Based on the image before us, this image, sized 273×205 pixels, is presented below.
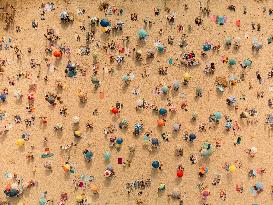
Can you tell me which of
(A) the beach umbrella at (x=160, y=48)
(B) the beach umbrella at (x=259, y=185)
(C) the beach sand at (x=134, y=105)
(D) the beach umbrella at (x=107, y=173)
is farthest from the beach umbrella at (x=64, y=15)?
(B) the beach umbrella at (x=259, y=185)

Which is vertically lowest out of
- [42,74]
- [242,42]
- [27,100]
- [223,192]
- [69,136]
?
[223,192]

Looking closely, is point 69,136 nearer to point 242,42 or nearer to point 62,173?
point 62,173

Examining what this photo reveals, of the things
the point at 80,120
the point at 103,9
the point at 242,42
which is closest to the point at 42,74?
the point at 80,120

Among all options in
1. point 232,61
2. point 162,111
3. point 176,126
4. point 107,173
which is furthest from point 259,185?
point 107,173

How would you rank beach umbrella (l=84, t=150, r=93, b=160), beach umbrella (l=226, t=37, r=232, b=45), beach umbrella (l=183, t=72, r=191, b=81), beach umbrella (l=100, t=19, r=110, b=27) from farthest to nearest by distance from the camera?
beach umbrella (l=226, t=37, r=232, b=45) → beach umbrella (l=183, t=72, r=191, b=81) → beach umbrella (l=100, t=19, r=110, b=27) → beach umbrella (l=84, t=150, r=93, b=160)

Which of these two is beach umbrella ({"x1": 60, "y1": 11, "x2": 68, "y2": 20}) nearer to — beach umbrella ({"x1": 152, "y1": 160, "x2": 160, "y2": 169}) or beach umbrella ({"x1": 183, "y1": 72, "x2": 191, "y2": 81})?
beach umbrella ({"x1": 183, "y1": 72, "x2": 191, "y2": 81})

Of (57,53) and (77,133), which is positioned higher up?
(57,53)

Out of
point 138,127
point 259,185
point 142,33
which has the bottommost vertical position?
point 259,185

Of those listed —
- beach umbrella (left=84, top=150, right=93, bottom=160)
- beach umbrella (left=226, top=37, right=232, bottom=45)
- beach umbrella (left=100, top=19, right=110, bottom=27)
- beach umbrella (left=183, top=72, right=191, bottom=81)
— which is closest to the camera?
beach umbrella (left=84, top=150, right=93, bottom=160)

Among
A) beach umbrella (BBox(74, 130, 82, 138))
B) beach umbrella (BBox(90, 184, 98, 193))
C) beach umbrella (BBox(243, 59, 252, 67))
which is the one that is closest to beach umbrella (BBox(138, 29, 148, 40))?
beach umbrella (BBox(243, 59, 252, 67))

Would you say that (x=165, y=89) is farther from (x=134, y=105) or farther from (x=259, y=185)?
(x=259, y=185)

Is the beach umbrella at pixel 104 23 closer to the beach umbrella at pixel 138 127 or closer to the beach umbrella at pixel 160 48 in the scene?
the beach umbrella at pixel 160 48
